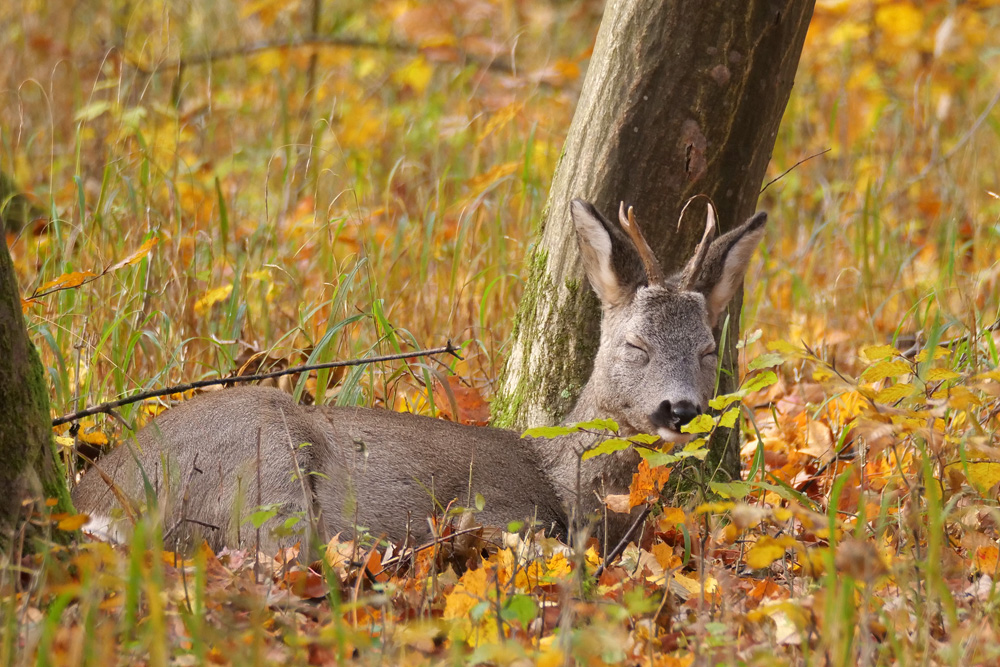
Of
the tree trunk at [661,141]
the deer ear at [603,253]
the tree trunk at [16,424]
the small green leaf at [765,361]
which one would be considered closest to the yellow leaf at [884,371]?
the small green leaf at [765,361]

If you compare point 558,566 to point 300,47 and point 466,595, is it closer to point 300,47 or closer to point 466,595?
point 466,595

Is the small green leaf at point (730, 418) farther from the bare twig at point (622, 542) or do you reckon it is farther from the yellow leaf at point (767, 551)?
the yellow leaf at point (767, 551)

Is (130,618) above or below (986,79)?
below

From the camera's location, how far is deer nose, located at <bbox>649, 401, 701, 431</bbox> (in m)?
3.90

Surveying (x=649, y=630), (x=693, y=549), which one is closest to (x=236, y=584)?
(x=649, y=630)

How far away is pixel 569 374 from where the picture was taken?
4.58m

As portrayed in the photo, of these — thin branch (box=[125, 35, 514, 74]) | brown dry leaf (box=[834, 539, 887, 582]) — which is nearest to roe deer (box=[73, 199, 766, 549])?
brown dry leaf (box=[834, 539, 887, 582])

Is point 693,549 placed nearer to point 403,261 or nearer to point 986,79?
point 403,261

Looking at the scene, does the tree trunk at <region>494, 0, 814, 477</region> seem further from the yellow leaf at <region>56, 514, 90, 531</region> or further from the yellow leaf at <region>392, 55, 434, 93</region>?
the yellow leaf at <region>392, 55, 434, 93</region>

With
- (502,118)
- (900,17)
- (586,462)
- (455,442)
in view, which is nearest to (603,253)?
(586,462)

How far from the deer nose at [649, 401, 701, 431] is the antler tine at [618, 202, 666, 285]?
571 millimetres

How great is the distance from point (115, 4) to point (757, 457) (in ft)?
28.7

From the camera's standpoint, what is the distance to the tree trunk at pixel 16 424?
9.51 ft

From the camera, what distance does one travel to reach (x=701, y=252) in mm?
4176
